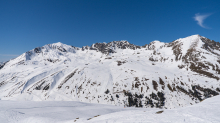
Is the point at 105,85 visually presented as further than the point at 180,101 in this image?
Yes

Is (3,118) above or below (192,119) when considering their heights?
below

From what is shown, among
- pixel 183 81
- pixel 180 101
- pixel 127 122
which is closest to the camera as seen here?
pixel 127 122

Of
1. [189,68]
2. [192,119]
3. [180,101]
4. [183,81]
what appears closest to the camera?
[192,119]

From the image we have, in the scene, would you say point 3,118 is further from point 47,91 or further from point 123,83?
point 123,83

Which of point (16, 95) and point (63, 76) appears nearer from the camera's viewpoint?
point (16, 95)

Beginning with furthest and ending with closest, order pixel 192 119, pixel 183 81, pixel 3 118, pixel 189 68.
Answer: pixel 189 68
pixel 183 81
pixel 3 118
pixel 192 119

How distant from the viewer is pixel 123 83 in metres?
106

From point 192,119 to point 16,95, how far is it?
140m

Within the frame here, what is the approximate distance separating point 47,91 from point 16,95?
29.8m

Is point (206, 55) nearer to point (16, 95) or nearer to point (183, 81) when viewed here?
point (183, 81)

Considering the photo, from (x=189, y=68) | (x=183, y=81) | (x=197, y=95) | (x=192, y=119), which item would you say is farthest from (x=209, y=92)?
(x=192, y=119)

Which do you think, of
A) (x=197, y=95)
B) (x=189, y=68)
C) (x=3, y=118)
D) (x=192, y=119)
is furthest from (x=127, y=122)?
(x=189, y=68)

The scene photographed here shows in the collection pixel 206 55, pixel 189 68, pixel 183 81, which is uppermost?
pixel 206 55

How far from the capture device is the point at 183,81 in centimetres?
10344
